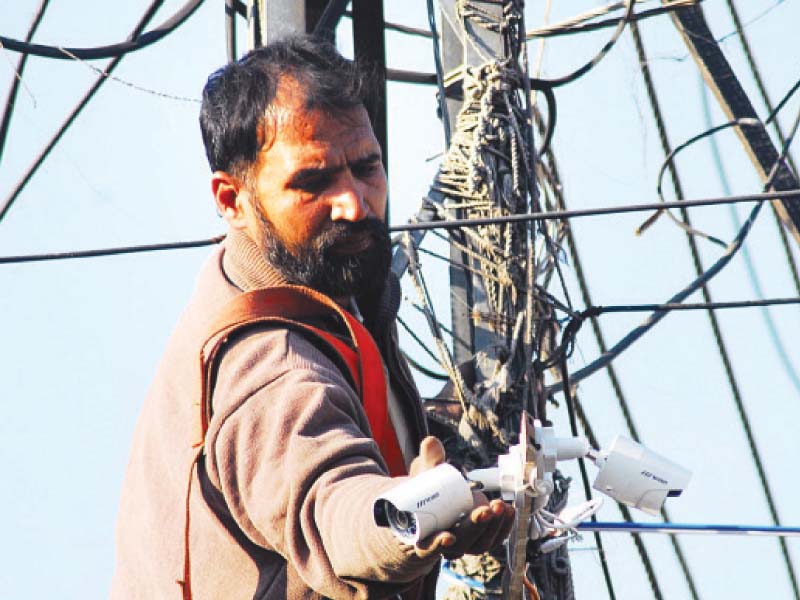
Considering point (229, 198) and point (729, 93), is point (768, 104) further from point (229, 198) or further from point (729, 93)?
point (229, 198)

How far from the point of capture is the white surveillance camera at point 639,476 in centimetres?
307

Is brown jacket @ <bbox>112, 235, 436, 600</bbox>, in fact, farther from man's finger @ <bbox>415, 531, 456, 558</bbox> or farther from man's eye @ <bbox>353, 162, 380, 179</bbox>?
man's eye @ <bbox>353, 162, 380, 179</bbox>

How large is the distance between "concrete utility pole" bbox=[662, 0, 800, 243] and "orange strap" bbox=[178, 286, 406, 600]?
156 inches

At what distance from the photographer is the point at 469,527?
2.19m

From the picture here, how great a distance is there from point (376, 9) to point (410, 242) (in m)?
0.95

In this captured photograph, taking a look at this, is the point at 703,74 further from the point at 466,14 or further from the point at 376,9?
the point at 376,9

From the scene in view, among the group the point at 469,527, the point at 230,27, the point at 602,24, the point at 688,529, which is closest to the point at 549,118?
the point at 602,24

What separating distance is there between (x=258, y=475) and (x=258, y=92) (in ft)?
2.54

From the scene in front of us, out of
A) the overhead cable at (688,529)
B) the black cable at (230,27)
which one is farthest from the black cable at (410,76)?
the overhead cable at (688,529)

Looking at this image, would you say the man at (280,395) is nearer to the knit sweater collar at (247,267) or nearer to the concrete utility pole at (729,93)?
the knit sweater collar at (247,267)

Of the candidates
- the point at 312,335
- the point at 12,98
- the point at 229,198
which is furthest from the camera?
the point at 12,98

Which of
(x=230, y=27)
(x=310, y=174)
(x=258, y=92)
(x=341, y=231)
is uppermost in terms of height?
(x=230, y=27)

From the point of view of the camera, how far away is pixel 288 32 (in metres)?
4.07

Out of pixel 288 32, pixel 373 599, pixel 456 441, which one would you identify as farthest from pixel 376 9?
pixel 373 599
